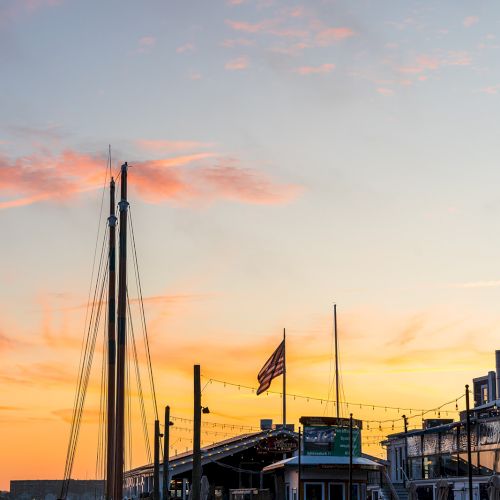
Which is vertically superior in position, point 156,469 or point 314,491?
point 156,469

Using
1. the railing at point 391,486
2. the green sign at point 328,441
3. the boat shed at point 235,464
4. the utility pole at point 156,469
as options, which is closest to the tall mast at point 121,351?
the utility pole at point 156,469

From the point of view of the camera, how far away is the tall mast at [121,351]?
46.6m

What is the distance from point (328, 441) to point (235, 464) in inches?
1030

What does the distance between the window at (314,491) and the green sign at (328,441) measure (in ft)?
7.67

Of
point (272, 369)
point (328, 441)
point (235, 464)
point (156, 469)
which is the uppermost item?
point (272, 369)

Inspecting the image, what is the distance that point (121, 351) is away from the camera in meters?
47.2

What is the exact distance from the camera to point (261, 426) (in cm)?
9456

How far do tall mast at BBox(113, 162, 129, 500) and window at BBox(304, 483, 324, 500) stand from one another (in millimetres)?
25767

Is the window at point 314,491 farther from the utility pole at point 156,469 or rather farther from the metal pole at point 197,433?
the metal pole at point 197,433

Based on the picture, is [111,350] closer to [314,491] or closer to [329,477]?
[314,491]

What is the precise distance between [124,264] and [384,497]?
109 ft

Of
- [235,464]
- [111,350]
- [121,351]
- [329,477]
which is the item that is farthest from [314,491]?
[121,351]

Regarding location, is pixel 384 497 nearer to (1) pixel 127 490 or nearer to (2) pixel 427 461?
(2) pixel 427 461

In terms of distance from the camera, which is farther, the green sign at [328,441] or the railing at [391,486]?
the green sign at [328,441]
